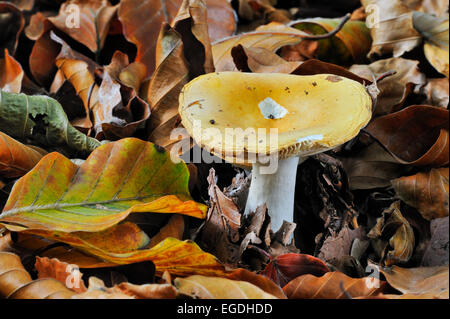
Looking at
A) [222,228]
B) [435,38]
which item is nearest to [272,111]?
[222,228]

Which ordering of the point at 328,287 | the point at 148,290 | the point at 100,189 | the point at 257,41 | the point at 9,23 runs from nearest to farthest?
the point at 148,290 < the point at 328,287 < the point at 100,189 < the point at 257,41 < the point at 9,23

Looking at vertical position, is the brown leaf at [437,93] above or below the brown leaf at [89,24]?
below

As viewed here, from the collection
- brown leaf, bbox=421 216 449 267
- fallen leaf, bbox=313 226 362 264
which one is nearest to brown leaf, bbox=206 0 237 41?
fallen leaf, bbox=313 226 362 264

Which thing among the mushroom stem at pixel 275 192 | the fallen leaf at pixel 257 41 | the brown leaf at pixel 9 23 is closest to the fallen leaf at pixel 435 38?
the fallen leaf at pixel 257 41

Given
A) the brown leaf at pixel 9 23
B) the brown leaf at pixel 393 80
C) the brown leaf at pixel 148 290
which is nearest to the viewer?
the brown leaf at pixel 148 290

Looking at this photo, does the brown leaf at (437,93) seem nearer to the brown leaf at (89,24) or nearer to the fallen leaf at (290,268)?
the fallen leaf at (290,268)

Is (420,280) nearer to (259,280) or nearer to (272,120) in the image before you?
(259,280)

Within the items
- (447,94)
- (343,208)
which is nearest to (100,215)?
(343,208)
